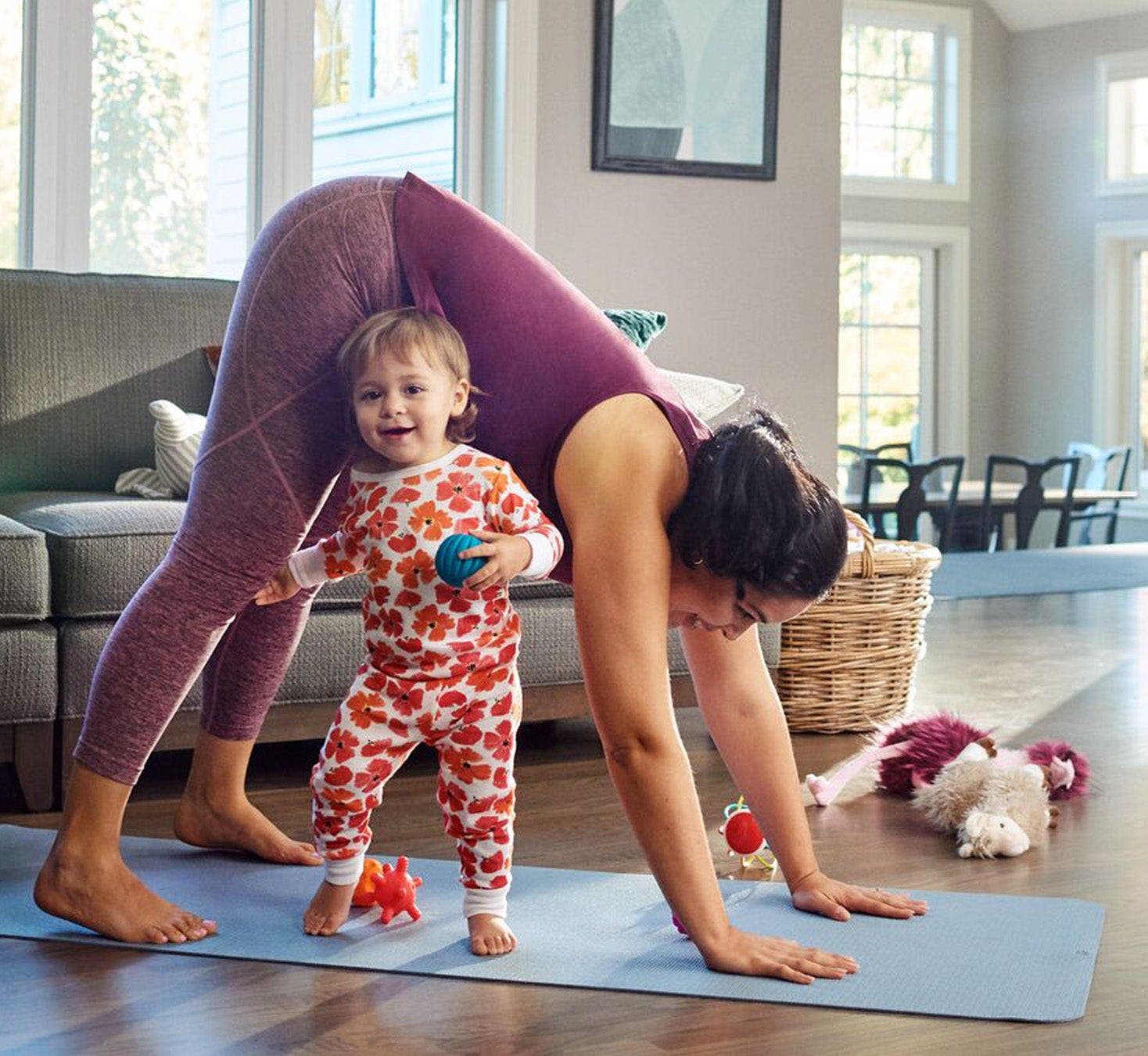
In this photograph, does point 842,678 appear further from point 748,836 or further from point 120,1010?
point 120,1010

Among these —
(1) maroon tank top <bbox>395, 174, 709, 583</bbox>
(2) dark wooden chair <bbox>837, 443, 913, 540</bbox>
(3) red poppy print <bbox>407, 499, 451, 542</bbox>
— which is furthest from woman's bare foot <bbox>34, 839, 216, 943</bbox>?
(2) dark wooden chair <bbox>837, 443, 913, 540</bbox>

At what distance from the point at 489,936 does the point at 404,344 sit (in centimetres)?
70

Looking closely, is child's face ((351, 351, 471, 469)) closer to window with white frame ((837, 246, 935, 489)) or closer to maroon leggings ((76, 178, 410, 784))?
maroon leggings ((76, 178, 410, 784))

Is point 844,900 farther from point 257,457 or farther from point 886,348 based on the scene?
point 886,348

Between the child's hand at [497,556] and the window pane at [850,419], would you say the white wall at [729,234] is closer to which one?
the child's hand at [497,556]

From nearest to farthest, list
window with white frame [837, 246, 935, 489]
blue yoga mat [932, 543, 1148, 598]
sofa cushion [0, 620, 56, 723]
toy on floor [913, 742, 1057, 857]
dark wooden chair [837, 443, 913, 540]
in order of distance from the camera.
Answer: toy on floor [913, 742, 1057, 857] → sofa cushion [0, 620, 56, 723] → blue yoga mat [932, 543, 1148, 598] → dark wooden chair [837, 443, 913, 540] → window with white frame [837, 246, 935, 489]

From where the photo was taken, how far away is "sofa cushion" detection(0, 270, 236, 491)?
11.1 ft

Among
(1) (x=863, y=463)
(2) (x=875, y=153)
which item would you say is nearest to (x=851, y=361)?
(2) (x=875, y=153)

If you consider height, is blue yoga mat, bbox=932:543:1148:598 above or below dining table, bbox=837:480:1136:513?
below

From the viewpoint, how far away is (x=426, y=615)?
1.90 metres

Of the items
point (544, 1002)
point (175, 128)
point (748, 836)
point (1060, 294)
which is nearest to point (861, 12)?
point (1060, 294)

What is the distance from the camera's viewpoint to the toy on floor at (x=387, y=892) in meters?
2.03

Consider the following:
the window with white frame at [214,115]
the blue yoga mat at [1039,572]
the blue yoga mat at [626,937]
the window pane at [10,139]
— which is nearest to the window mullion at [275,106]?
the window with white frame at [214,115]

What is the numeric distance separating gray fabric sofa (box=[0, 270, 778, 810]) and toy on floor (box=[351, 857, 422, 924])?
2.52 ft
